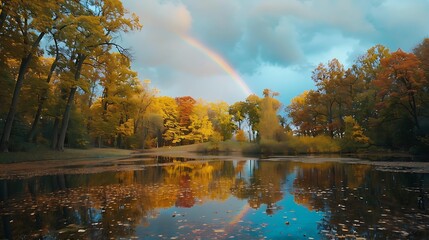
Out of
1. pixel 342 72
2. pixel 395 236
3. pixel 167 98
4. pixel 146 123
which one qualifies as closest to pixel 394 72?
pixel 342 72

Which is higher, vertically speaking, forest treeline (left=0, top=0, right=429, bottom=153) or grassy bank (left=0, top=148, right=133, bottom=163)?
forest treeline (left=0, top=0, right=429, bottom=153)

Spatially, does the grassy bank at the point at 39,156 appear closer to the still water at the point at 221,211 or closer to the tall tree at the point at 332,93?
the still water at the point at 221,211

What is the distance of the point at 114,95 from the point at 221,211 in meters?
40.7

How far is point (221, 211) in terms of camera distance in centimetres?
786

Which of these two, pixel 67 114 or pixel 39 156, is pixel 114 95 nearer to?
pixel 67 114

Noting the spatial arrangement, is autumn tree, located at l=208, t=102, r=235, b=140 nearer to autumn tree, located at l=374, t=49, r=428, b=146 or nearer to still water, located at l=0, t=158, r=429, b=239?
A: autumn tree, located at l=374, t=49, r=428, b=146

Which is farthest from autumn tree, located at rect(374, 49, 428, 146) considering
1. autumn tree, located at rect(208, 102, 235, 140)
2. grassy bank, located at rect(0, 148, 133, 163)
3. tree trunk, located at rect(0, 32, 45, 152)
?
autumn tree, located at rect(208, 102, 235, 140)

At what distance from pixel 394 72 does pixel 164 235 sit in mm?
34662

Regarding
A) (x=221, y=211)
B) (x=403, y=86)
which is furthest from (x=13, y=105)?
(x=403, y=86)

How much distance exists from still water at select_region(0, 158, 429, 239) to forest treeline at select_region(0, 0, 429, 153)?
441 inches

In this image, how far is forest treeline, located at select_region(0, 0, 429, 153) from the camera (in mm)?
24328

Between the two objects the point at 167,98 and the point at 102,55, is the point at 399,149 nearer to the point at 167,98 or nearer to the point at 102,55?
the point at 102,55

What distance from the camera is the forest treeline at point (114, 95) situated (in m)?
24.3

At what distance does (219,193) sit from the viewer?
10.7 meters
